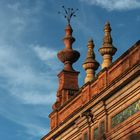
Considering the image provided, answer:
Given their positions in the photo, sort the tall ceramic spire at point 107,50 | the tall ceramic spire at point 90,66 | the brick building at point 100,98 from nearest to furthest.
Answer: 1. the brick building at point 100,98
2. the tall ceramic spire at point 107,50
3. the tall ceramic spire at point 90,66

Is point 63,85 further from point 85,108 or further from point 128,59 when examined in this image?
point 128,59

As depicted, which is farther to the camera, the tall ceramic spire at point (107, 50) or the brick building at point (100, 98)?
the tall ceramic spire at point (107, 50)

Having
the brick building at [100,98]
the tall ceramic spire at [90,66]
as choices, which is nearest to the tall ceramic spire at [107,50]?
the brick building at [100,98]

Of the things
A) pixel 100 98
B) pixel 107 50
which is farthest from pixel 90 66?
pixel 100 98

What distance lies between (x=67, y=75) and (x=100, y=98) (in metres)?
8.04

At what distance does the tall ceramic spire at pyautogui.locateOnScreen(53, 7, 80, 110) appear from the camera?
147ft

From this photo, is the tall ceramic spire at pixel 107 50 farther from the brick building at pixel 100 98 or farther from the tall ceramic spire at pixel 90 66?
the tall ceramic spire at pixel 90 66

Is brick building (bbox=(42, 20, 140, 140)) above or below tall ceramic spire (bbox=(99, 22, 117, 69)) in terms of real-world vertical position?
below

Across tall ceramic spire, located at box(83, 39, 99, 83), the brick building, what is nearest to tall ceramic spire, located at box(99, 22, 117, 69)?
the brick building

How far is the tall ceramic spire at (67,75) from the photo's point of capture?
44.8m

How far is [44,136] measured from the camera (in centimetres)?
4475

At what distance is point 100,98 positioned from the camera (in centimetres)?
3759

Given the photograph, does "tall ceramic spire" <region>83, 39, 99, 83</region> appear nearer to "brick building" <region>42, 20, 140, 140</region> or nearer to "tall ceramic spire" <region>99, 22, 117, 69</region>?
"brick building" <region>42, 20, 140, 140</region>

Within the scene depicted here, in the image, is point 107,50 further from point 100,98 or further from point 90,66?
point 100,98
